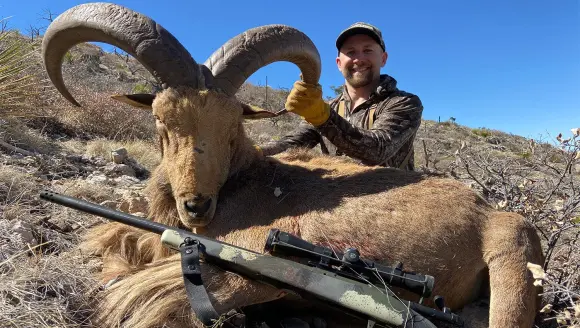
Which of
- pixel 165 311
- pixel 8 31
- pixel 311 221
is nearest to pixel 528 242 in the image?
pixel 311 221

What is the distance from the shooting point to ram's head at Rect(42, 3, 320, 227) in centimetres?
345

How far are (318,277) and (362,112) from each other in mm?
3648

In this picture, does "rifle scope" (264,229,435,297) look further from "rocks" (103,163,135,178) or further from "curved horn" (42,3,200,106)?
"rocks" (103,163,135,178)

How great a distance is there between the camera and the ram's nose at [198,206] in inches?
133

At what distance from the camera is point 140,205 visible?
477 centimetres

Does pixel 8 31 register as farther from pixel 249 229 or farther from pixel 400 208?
pixel 400 208

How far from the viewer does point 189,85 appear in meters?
3.62

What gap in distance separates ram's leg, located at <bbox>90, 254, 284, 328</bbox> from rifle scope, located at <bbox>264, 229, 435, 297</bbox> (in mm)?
311

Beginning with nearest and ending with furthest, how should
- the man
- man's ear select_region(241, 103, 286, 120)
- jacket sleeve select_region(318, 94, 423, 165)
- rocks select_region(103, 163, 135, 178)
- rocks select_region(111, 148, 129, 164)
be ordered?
man's ear select_region(241, 103, 286, 120), the man, jacket sleeve select_region(318, 94, 423, 165), rocks select_region(103, 163, 135, 178), rocks select_region(111, 148, 129, 164)

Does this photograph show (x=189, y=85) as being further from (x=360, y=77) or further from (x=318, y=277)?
(x=360, y=77)

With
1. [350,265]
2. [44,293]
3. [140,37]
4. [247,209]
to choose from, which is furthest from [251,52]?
[44,293]

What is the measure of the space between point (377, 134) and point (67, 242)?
10.6ft

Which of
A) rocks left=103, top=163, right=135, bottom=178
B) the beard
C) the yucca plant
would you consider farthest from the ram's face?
the yucca plant

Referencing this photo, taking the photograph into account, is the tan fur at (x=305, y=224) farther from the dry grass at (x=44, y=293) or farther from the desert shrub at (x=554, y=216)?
the desert shrub at (x=554, y=216)
